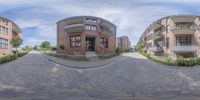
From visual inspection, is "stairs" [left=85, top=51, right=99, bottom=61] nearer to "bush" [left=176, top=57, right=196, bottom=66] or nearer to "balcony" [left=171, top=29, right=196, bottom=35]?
"balcony" [left=171, top=29, right=196, bottom=35]

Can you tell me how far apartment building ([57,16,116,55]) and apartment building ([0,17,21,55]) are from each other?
1446 millimetres

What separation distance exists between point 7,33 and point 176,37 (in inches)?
301

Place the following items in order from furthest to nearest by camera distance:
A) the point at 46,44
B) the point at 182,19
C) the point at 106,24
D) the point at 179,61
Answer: the point at 179,61
the point at 182,19
the point at 106,24
the point at 46,44

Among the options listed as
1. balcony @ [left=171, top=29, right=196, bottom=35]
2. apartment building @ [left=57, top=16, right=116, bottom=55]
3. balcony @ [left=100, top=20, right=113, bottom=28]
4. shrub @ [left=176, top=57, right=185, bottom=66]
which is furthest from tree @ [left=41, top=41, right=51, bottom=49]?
shrub @ [left=176, top=57, right=185, bottom=66]

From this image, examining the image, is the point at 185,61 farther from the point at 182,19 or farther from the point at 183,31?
the point at 182,19

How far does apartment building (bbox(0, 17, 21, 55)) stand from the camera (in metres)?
8.07

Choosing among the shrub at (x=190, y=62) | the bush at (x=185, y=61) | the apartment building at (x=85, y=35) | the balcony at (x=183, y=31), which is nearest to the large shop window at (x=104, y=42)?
the apartment building at (x=85, y=35)

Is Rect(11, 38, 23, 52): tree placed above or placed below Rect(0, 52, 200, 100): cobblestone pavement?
above

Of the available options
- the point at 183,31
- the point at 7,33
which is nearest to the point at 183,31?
the point at 183,31

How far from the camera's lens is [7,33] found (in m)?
9.41

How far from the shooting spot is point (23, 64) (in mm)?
15172

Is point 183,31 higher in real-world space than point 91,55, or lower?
higher

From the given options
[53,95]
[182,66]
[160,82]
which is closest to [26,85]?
[53,95]

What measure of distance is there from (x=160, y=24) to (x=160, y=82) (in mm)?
2510
